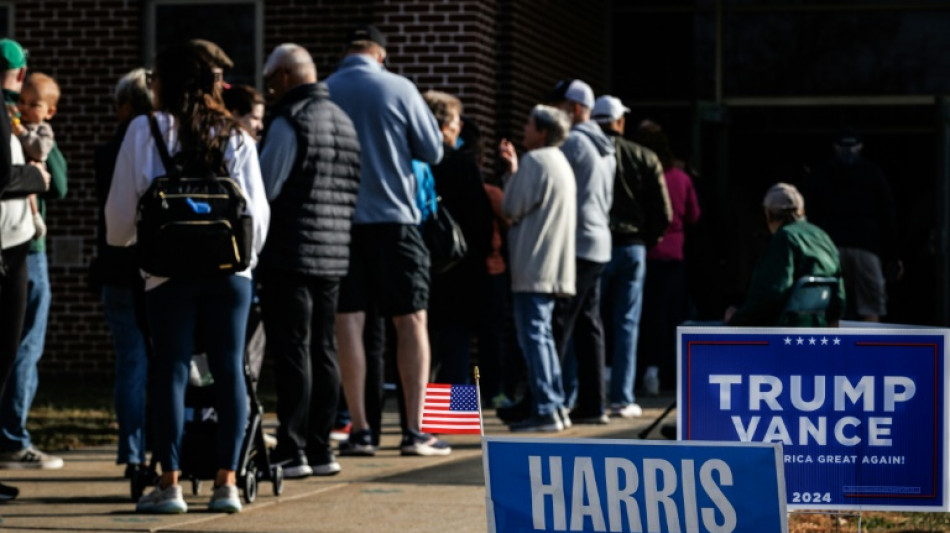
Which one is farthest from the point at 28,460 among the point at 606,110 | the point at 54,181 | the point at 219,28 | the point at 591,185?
the point at 219,28

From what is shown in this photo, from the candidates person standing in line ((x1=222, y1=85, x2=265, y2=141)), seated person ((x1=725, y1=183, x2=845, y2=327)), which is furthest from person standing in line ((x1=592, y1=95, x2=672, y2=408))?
person standing in line ((x1=222, y1=85, x2=265, y2=141))

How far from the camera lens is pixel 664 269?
45.2 feet

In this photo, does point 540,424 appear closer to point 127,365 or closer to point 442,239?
point 442,239

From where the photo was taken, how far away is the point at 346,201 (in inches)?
348

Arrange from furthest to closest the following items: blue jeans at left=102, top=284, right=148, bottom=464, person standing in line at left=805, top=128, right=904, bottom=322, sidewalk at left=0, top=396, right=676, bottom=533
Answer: person standing in line at left=805, top=128, right=904, bottom=322, blue jeans at left=102, top=284, right=148, bottom=464, sidewalk at left=0, top=396, right=676, bottom=533

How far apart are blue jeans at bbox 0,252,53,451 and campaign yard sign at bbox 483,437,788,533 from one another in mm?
4897

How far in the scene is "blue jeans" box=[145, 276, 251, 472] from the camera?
739 centimetres

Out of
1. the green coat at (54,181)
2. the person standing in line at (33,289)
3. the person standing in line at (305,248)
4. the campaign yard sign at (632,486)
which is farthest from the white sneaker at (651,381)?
the campaign yard sign at (632,486)

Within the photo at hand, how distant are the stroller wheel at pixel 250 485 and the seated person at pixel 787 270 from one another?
2.43 m

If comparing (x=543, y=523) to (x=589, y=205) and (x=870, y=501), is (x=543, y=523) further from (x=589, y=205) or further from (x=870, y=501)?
(x=589, y=205)

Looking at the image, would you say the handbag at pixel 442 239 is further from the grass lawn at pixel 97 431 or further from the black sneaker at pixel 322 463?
the grass lawn at pixel 97 431

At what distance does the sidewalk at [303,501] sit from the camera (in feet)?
23.8

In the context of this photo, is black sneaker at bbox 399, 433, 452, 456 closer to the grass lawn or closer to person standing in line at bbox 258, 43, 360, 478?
person standing in line at bbox 258, 43, 360, 478

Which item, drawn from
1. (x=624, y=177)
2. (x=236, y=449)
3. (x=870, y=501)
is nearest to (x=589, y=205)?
(x=624, y=177)
